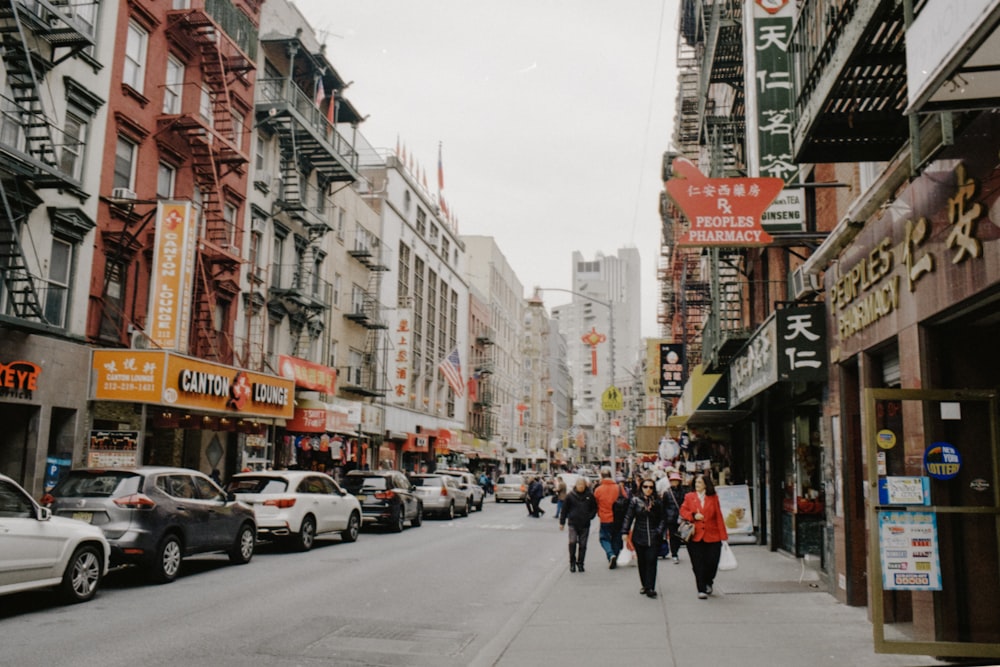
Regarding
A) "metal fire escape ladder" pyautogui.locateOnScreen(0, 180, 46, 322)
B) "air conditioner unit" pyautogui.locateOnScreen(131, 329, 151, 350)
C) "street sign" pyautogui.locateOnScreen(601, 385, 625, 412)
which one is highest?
"metal fire escape ladder" pyautogui.locateOnScreen(0, 180, 46, 322)

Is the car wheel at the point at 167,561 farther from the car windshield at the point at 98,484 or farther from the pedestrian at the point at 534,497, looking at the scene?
the pedestrian at the point at 534,497

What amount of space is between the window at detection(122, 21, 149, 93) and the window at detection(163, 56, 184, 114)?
979mm

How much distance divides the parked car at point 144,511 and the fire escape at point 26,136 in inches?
219

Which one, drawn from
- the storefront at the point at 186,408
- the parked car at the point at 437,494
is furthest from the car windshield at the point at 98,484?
the parked car at the point at 437,494

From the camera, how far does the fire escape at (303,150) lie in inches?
1137

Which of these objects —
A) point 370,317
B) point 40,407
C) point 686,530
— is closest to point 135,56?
point 40,407

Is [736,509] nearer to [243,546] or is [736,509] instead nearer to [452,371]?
[243,546]

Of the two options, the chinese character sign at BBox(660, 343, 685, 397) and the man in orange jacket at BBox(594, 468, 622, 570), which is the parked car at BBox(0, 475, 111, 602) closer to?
the man in orange jacket at BBox(594, 468, 622, 570)

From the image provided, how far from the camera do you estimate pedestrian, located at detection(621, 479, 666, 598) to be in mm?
11367

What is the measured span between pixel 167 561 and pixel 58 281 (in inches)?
353

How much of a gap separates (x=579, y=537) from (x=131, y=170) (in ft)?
47.4

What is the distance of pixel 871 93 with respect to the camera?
313 inches

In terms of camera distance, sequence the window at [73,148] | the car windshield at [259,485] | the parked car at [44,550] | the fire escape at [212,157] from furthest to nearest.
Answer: the fire escape at [212,157], the window at [73,148], the car windshield at [259,485], the parked car at [44,550]

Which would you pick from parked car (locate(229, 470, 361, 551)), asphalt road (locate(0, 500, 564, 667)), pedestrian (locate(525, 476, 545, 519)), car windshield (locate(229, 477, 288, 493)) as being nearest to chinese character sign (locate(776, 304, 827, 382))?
asphalt road (locate(0, 500, 564, 667))
